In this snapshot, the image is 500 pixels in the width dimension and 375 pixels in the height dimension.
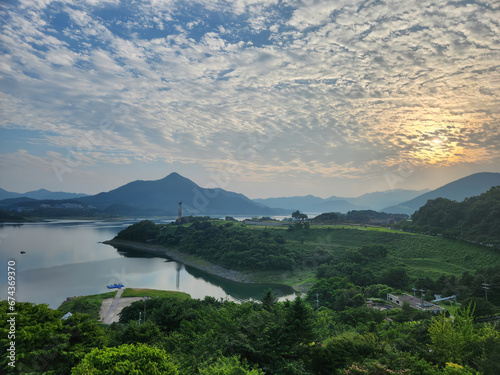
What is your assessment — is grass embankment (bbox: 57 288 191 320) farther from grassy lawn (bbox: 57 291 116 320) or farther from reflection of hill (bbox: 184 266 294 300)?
reflection of hill (bbox: 184 266 294 300)

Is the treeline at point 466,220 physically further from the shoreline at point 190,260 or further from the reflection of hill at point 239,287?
the shoreline at point 190,260

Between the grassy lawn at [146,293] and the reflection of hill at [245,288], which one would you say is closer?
the grassy lawn at [146,293]

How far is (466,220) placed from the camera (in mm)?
41688

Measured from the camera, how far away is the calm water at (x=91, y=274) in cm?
2978

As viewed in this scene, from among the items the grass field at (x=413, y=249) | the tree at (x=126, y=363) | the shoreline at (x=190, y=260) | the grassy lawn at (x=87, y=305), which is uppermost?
the tree at (x=126, y=363)

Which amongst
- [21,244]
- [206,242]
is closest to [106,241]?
[21,244]

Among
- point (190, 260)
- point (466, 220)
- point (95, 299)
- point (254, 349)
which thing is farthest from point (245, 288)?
point (466, 220)

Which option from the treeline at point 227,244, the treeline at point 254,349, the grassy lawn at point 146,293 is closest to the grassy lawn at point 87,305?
the grassy lawn at point 146,293

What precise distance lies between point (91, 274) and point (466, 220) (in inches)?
2091

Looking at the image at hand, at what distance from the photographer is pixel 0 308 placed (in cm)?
967

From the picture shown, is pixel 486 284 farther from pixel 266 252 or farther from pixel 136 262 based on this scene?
pixel 136 262

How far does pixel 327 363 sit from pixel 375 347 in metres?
1.55

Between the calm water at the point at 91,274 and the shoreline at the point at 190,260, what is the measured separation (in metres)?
1.17

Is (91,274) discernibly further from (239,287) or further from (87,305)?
(239,287)
